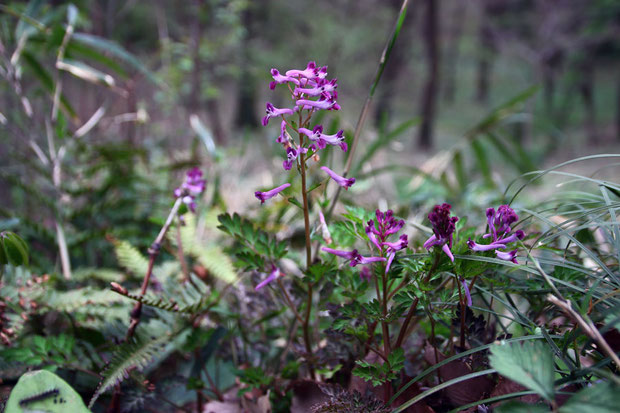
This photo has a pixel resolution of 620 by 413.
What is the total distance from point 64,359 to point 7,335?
0.11 metres

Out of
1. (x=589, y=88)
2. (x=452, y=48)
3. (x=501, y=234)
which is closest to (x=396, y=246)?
(x=501, y=234)

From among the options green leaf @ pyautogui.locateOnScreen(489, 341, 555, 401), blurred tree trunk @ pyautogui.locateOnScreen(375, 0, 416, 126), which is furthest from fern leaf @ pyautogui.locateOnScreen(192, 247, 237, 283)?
blurred tree trunk @ pyautogui.locateOnScreen(375, 0, 416, 126)

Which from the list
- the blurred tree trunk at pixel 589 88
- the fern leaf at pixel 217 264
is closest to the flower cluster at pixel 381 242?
the fern leaf at pixel 217 264

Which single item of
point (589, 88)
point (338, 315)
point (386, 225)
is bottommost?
point (338, 315)

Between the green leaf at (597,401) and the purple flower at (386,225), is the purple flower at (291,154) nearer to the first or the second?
the purple flower at (386,225)

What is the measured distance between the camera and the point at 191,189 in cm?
73

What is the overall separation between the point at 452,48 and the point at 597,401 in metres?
20.4

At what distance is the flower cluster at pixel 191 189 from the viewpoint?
72cm

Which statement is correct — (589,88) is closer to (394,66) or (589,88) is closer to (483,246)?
(394,66)

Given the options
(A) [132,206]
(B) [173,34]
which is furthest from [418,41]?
(A) [132,206]

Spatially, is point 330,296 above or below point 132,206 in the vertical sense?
below

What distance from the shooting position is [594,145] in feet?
36.9

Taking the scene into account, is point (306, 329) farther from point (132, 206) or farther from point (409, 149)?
point (409, 149)

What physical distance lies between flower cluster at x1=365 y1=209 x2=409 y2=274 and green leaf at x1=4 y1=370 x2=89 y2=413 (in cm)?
40
